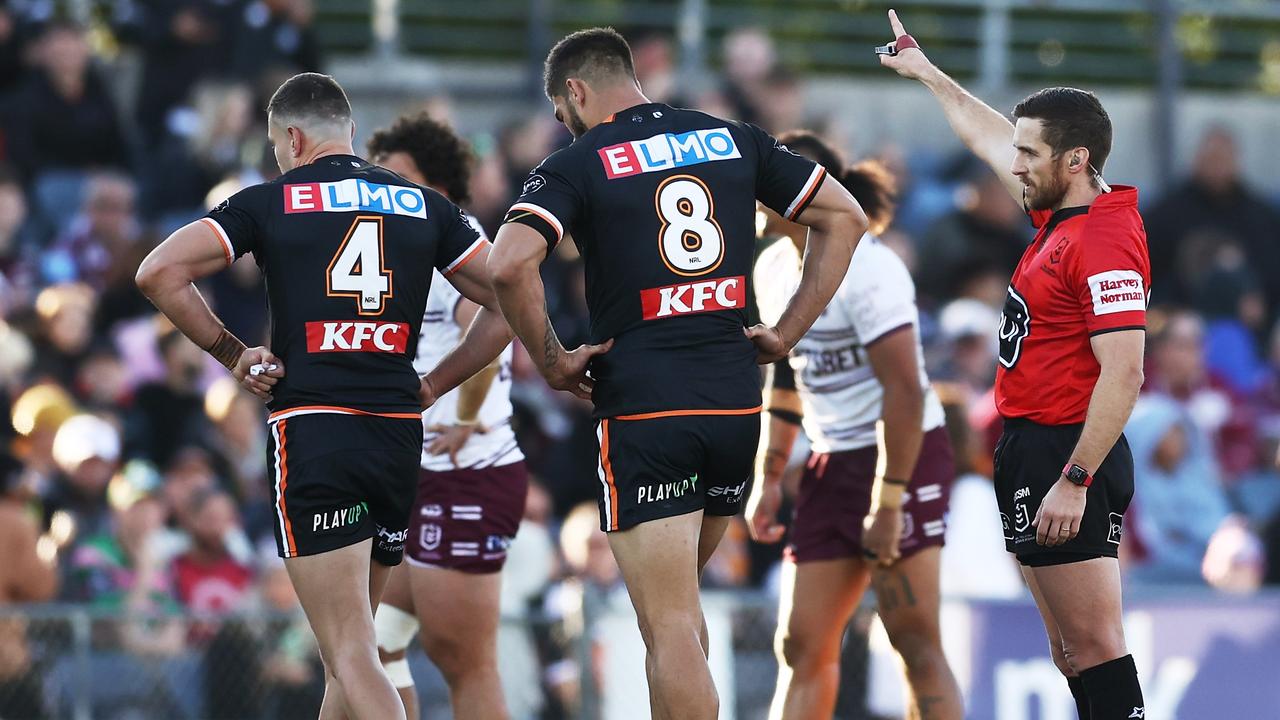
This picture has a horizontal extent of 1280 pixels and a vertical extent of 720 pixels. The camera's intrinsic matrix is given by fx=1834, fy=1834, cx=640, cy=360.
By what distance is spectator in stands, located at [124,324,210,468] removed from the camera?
39.3 feet

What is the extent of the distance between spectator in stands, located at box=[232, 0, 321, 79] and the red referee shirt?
30.1 feet

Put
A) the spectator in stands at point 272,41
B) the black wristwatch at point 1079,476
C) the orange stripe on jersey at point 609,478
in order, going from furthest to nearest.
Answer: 1. the spectator in stands at point 272,41
2. the orange stripe on jersey at point 609,478
3. the black wristwatch at point 1079,476

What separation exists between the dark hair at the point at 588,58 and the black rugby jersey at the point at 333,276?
75cm

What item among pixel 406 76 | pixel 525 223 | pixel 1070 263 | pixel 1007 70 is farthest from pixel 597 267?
pixel 1007 70

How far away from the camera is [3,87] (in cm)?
1402

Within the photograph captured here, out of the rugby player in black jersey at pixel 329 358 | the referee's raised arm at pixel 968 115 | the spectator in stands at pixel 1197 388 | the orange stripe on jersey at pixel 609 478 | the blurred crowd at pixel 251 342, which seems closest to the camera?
the orange stripe on jersey at pixel 609 478

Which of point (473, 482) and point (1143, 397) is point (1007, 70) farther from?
point (473, 482)

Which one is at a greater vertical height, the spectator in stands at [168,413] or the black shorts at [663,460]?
the spectator in stands at [168,413]

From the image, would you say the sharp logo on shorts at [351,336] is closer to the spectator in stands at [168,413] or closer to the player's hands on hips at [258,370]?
the player's hands on hips at [258,370]

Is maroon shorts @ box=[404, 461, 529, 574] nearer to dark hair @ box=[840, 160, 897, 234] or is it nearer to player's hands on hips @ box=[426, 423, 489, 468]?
player's hands on hips @ box=[426, 423, 489, 468]

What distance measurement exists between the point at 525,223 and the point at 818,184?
1.10 m

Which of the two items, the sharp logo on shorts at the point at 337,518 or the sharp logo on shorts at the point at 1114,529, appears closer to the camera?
the sharp logo on shorts at the point at 1114,529

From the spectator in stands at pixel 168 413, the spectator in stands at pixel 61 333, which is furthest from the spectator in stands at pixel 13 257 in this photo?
the spectator in stands at pixel 168 413

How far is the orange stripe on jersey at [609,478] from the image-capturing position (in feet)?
20.7
